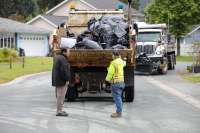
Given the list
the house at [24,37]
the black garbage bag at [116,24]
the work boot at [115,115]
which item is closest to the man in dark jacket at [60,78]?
the work boot at [115,115]

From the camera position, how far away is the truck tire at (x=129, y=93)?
18820mm

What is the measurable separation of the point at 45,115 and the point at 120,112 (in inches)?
72.9

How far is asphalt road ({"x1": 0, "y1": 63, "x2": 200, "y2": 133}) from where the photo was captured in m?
13.3

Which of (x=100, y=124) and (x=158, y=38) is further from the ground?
(x=158, y=38)

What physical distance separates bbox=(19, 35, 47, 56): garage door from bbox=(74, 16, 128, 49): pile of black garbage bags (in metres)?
45.9

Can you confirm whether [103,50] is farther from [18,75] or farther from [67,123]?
[18,75]

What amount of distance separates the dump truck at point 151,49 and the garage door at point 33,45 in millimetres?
30859

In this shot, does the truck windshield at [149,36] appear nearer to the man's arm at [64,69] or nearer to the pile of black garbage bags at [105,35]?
the pile of black garbage bags at [105,35]

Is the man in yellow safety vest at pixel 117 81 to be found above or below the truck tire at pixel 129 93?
above

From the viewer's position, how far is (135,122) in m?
14.3

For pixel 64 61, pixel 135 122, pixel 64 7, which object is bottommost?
pixel 135 122

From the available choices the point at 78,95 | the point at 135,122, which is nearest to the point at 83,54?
the point at 78,95

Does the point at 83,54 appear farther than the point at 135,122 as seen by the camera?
Yes

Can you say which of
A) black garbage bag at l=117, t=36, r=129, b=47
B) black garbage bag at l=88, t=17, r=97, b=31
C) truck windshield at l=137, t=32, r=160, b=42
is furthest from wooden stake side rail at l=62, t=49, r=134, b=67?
truck windshield at l=137, t=32, r=160, b=42
